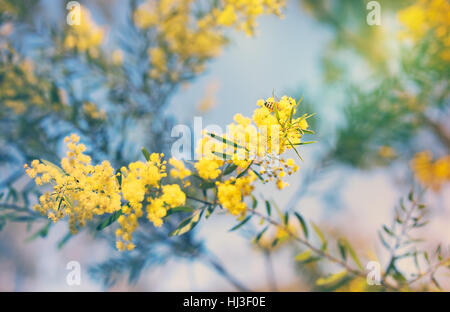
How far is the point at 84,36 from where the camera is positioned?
4.86 ft

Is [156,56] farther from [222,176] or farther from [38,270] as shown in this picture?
[38,270]

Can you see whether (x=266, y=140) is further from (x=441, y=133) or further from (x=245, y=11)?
(x=441, y=133)

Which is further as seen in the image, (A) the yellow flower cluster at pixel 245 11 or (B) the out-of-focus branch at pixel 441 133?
(B) the out-of-focus branch at pixel 441 133

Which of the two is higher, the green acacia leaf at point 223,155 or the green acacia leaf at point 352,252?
the green acacia leaf at point 223,155

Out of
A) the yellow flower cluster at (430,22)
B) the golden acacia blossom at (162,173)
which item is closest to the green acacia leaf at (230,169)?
the golden acacia blossom at (162,173)

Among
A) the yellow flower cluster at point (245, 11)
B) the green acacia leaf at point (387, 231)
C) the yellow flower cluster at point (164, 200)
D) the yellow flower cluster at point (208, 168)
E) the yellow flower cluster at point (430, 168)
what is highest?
the yellow flower cluster at point (245, 11)

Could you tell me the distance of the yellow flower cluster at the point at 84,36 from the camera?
4.59ft

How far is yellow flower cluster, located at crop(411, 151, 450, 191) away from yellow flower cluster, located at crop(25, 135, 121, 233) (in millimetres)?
2649

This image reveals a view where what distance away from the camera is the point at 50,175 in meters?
0.57

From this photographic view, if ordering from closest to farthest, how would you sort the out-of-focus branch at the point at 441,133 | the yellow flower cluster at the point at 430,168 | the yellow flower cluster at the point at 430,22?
the yellow flower cluster at the point at 430,22
the yellow flower cluster at the point at 430,168
the out-of-focus branch at the point at 441,133

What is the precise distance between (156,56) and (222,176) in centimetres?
123

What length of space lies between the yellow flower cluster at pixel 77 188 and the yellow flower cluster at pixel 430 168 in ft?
8.69

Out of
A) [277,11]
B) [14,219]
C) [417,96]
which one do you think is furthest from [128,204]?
[417,96]

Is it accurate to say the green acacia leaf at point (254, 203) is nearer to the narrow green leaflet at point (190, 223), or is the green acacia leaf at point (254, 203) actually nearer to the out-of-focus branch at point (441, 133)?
the narrow green leaflet at point (190, 223)
